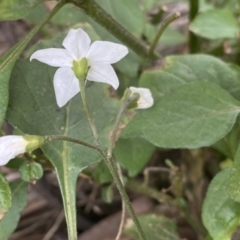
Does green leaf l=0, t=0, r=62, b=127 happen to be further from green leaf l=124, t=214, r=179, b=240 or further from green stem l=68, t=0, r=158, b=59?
green leaf l=124, t=214, r=179, b=240

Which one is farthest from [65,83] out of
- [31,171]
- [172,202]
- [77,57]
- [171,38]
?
[171,38]

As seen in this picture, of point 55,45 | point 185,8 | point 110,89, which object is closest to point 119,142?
point 110,89

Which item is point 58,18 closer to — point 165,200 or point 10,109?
point 10,109

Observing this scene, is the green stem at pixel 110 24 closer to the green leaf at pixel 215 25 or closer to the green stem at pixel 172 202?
the green leaf at pixel 215 25

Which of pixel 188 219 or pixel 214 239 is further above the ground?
pixel 214 239

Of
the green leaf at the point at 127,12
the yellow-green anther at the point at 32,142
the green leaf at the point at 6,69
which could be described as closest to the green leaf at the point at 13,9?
the green leaf at the point at 6,69

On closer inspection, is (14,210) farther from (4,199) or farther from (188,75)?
(188,75)
